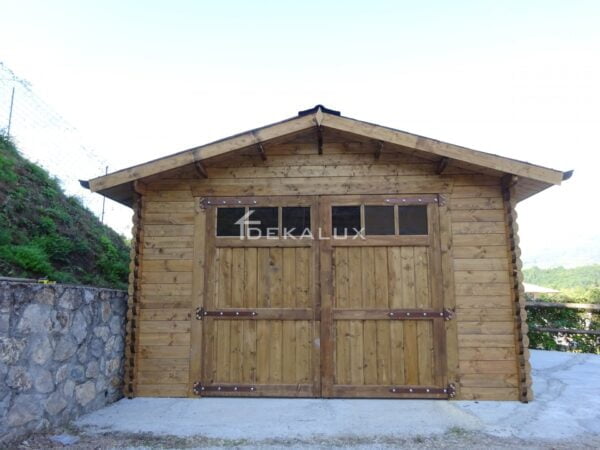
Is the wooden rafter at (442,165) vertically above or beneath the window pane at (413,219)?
above

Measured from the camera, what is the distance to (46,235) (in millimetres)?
6098

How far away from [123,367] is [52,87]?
711 cm

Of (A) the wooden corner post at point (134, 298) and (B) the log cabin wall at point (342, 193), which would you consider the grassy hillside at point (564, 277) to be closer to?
(B) the log cabin wall at point (342, 193)

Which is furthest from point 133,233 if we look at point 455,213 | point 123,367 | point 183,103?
point 183,103

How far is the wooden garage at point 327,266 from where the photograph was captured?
4461mm

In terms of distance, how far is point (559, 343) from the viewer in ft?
27.4

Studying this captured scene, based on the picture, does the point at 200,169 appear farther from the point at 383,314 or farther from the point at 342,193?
the point at 383,314

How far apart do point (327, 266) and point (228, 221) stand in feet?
4.09

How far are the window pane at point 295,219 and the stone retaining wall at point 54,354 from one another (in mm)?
2003

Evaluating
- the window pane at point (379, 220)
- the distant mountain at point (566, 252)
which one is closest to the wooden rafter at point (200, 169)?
the window pane at point (379, 220)

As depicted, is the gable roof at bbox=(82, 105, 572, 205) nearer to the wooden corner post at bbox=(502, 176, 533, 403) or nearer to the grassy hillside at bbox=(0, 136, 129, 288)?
the wooden corner post at bbox=(502, 176, 533, 403)

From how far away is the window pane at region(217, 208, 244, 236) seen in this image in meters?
4.83

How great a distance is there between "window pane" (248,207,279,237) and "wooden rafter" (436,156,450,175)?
74.4 inches

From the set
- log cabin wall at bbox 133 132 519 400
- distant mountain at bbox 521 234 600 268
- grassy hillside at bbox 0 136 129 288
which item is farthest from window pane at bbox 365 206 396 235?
distant mountain at bbox 521 234 600 268
